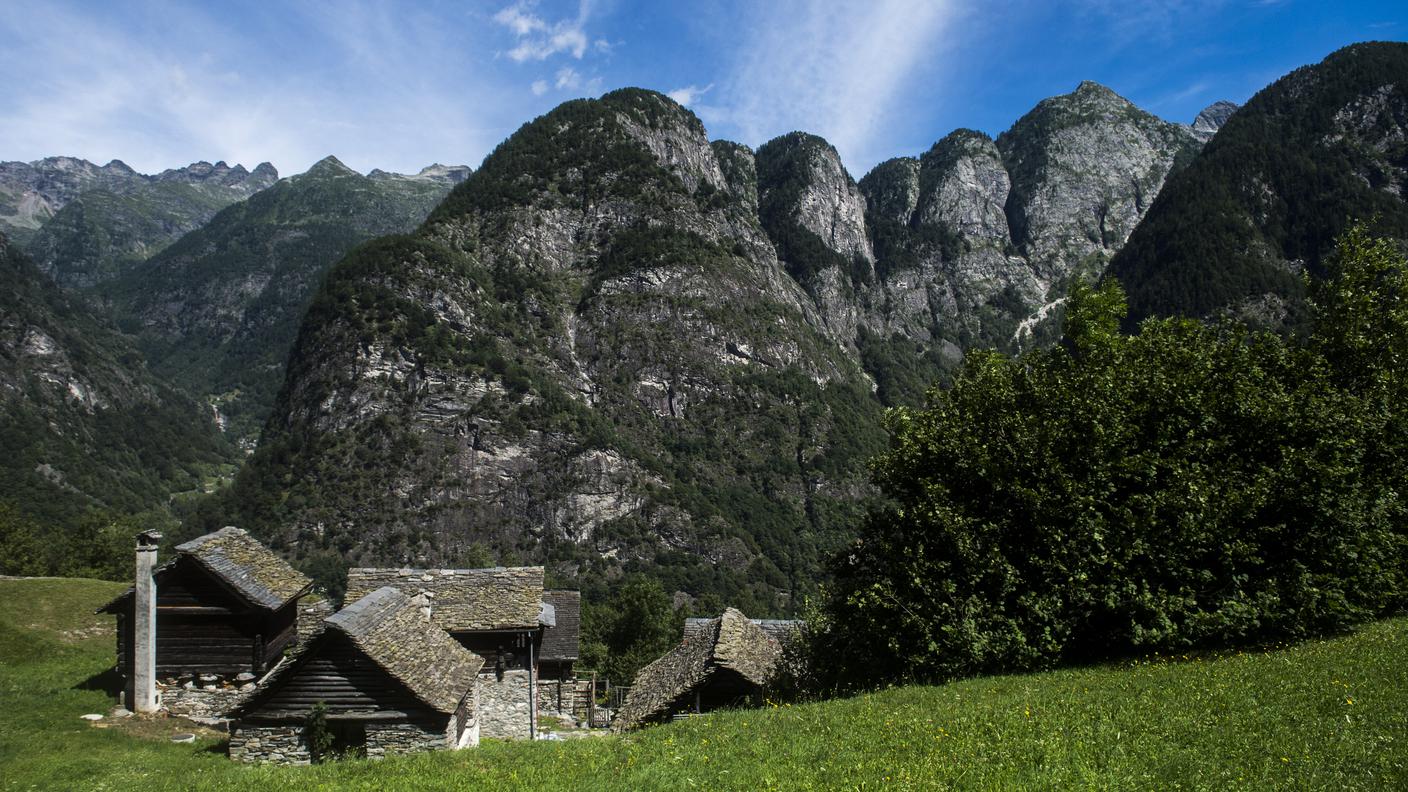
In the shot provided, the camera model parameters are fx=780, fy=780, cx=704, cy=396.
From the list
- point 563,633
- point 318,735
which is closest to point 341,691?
point 318,735

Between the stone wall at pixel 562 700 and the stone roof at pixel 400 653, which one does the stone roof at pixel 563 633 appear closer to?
the stone wall at pixel 562 700

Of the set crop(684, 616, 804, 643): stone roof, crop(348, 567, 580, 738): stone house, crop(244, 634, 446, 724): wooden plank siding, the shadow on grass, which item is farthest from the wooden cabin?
crop(684, 616, 804, 643): stone roof

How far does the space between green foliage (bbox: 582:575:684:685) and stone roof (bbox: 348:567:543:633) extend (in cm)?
3830

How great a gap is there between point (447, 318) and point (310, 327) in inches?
1213

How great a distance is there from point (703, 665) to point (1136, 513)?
18.5m

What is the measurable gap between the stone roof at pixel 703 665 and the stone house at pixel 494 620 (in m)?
4.89

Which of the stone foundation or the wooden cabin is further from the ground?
the wooden cabin

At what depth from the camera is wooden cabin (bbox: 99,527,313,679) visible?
97.7ft

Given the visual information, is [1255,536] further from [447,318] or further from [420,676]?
[447,318]

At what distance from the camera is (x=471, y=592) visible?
119 feet

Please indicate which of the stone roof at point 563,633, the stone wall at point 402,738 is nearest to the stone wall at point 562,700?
the stone roof at point 563,633

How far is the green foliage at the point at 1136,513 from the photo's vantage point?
20922mm

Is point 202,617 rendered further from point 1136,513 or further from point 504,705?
point 1136,513

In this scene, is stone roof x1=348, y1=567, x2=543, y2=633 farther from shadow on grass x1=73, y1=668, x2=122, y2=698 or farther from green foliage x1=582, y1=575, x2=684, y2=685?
green foliage x1=582, y1=575, x2=684, y2=685
